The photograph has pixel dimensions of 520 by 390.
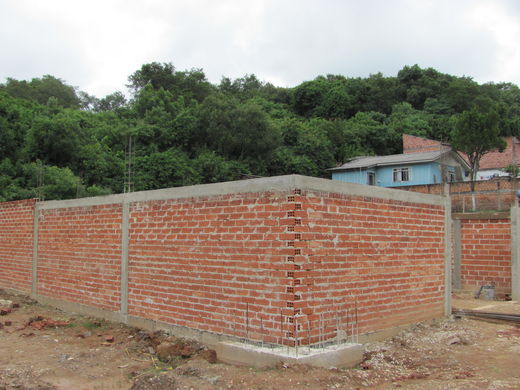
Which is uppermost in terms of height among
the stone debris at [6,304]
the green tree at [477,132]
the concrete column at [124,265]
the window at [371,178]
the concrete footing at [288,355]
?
the green tree at [477,132]

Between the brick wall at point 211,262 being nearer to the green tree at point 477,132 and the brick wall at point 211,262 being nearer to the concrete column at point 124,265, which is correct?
the concrete column at point 124,265

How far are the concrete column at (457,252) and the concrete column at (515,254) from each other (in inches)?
45.5

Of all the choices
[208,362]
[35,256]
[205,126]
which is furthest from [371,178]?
[208,362]

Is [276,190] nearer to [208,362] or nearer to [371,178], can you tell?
[208,362]

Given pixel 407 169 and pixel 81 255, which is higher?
pixel 407 169

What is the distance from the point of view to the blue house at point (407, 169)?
35.0 metres

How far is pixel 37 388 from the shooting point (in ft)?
20.4

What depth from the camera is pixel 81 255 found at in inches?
406

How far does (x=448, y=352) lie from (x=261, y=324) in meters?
2.95

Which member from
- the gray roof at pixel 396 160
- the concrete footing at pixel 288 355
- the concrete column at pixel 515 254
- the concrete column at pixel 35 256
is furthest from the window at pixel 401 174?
the concrete footing at pixel 288 355

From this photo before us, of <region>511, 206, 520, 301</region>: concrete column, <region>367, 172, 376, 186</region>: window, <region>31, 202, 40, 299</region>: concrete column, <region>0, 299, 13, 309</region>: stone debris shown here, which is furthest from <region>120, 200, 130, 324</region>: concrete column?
<region>367, 172, 376, 186</region>: window

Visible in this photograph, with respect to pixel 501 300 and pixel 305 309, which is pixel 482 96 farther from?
pixel 305 309

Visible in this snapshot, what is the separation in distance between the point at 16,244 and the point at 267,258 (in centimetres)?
913

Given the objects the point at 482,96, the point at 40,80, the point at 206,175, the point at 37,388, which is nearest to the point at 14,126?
the point at 206,175
